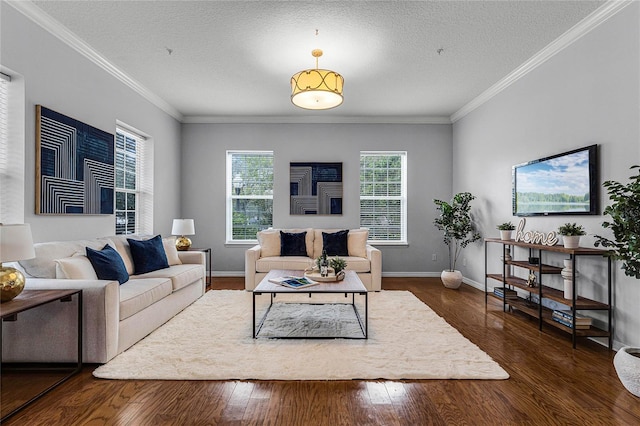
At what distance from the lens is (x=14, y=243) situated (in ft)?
6.66

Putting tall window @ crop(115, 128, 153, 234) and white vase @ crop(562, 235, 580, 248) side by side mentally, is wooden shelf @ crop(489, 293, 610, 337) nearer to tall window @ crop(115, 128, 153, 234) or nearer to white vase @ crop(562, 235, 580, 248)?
white vase @ crop(562, 235, 580, 248)

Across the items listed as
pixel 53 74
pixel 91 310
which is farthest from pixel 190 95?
pixel 91 310

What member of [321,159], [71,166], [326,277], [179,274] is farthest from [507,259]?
[71,166]

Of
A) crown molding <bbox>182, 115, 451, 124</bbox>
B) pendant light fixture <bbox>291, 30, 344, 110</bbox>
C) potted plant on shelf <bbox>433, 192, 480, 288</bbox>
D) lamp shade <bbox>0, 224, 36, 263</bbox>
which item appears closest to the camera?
lamp shade <bbox>0, 224, 36, 263</bbox>

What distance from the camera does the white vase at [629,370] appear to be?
2.05m

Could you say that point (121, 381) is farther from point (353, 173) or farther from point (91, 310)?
point (353, 173)

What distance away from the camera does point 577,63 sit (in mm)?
3199

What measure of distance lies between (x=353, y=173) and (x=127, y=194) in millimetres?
3563

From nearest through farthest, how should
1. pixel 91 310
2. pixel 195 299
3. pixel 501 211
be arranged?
Answer: pixel 91 310
pixel 195 299
pixel 501 211

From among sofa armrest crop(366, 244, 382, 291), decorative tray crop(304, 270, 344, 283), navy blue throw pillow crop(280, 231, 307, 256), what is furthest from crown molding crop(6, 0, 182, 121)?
sofa armrest crop(366, 244, 382, 291)

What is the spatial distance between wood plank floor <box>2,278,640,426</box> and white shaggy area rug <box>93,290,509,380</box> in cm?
8

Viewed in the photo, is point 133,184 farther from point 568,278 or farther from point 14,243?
point 568,278

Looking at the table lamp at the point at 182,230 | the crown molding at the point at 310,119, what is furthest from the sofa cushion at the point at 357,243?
the table lamp at the point at 182,230

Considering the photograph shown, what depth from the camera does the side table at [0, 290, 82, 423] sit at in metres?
1.90
